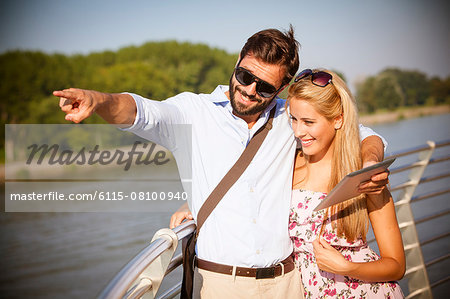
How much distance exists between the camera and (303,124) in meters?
2.13

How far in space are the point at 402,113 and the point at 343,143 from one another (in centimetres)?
7531

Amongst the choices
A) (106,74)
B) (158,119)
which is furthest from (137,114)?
(106,74)

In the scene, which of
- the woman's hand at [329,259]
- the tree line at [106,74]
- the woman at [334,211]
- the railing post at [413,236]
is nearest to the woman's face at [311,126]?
the woman at [334,211]

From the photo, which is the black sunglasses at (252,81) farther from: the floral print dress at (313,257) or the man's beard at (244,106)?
the floral print dress at (313,257)

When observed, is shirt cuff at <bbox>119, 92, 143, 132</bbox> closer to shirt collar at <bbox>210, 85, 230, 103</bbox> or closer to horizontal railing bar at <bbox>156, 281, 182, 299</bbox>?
shirt collar at <bbox>210, 85, 230, 103</bbox>

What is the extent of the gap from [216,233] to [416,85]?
89874mm

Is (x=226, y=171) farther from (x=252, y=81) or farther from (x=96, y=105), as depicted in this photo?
(x=96, y=105)

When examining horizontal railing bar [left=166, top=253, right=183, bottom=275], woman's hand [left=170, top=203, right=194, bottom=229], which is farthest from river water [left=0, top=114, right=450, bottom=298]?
horizontal railing bar [left=166, top=253, right=183, bottom=275]

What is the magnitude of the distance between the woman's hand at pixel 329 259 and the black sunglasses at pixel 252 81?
2.46ft

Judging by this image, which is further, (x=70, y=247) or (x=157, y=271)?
(x=70, y=247)

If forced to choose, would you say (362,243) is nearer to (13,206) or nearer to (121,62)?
(13,206)

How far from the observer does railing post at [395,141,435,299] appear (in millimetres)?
3344

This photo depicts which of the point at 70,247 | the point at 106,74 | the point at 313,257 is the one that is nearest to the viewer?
the point at 313,257

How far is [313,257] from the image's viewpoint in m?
2.18
